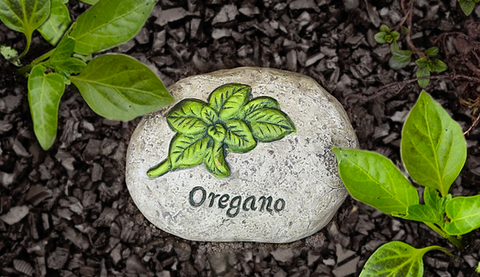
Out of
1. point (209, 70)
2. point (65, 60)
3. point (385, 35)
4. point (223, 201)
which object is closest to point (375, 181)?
point (223, 201)

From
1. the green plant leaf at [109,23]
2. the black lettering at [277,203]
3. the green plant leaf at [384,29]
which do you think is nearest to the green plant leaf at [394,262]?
the black lettering at [277,203]

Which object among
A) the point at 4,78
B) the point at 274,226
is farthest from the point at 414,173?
the point at 4,78

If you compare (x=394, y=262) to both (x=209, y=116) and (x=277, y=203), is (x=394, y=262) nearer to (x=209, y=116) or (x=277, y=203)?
(x=277, y=203)

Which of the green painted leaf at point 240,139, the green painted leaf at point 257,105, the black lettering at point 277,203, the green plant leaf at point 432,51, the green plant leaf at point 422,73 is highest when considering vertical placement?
the green plant leaf at point 432,51

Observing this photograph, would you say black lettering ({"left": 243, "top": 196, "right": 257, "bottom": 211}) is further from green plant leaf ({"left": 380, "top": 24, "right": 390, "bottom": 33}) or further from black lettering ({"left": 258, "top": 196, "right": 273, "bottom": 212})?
green plant leaf ({"left": 380, "top": 24, "right": 390, "bottom": 33})

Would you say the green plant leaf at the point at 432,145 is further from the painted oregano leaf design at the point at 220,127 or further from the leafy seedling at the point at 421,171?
the painted oregano leaf design at the point at 220,127

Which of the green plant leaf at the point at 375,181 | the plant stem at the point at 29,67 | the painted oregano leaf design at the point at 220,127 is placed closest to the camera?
the green plant leaf at the point at 375,181
